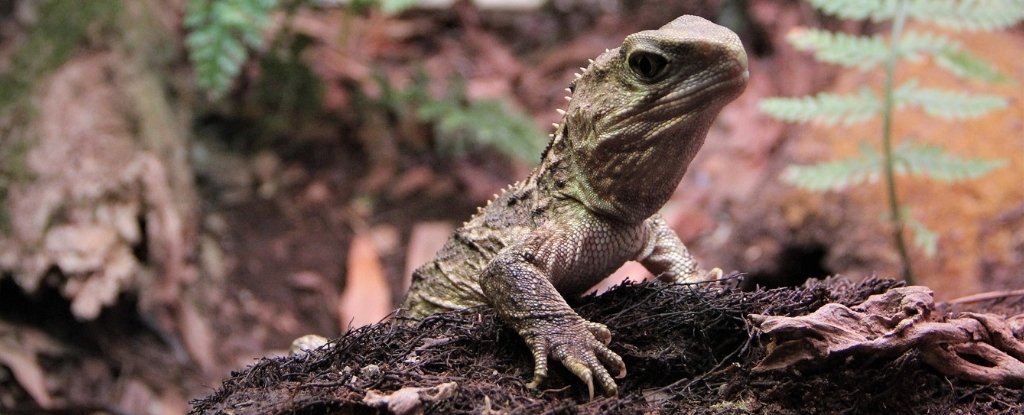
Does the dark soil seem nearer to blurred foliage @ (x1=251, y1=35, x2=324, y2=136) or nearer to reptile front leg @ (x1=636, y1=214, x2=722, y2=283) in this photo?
reptile front leg @ (x1=636, y1=214, x2=722, y2=283)

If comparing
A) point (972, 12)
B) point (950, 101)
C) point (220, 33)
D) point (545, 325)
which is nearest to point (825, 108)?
point (950, 101)

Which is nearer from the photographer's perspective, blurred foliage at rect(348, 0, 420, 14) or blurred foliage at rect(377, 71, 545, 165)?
blurred foliage at rect(348, 0, 420, 14)

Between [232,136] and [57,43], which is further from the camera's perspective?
[232,136]

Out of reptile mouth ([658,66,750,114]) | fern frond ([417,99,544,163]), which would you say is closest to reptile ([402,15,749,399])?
reptile mouth ([658,66,750,114])

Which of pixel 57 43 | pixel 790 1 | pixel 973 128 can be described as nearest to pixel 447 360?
pixel 57 43

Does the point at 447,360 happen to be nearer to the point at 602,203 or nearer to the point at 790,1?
the point at 602,203

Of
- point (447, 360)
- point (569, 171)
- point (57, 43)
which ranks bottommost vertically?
point (447, 360)
